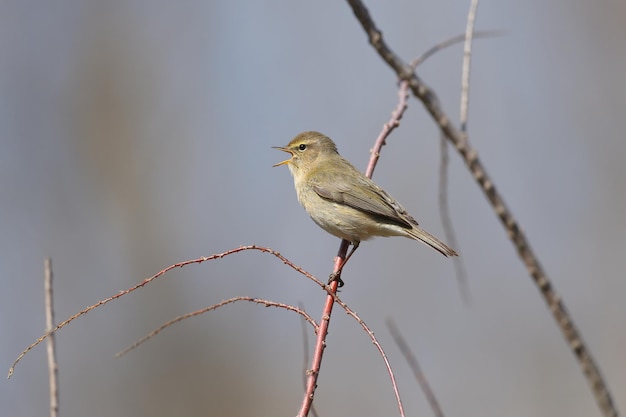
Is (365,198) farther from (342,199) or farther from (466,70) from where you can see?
(466,70)

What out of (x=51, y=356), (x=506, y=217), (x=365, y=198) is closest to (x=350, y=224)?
(x=365, y=198)

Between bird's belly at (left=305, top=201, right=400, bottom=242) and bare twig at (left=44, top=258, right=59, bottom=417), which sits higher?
bird's belly at (left=305, top=201, right=400, bottom=242)

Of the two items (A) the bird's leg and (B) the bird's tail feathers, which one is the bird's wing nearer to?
(B) the bird's tail feathers

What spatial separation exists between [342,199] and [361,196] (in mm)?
116

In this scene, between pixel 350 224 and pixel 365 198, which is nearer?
pixel 350 224

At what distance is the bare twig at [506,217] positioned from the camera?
1.72 m

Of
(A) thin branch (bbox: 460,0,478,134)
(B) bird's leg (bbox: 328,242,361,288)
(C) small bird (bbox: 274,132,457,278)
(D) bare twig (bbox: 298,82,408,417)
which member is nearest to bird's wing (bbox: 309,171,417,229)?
(C) small bird (bbox: 274,132,457,278)

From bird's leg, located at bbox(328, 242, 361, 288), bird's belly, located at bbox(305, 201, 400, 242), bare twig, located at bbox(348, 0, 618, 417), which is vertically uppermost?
bird's belly, located at bbox(305, 201, 400, 242)

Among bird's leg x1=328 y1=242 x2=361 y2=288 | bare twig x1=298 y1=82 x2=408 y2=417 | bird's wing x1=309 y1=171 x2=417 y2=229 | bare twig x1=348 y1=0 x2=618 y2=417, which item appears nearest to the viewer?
bare twig x1=348 y1=0 x2=618 y2=417

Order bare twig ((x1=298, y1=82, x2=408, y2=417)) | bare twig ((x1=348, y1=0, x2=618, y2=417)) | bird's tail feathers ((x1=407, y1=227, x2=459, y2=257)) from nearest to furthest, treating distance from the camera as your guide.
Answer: bare twig ((x1=348, y1=0, x2=618, y2=417)), bare twig ((x1=298, y1=82, x2=408, y2=417)), bird's tail feathers ((x1=407, y1=227, x2=459, y2=257))

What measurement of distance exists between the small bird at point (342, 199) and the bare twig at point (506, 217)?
71.1 inches

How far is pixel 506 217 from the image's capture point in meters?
1.91

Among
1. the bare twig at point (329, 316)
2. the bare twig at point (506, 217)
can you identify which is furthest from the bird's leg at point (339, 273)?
the bare twig at point (506, 217)

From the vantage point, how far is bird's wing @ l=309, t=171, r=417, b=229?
4.36 m
